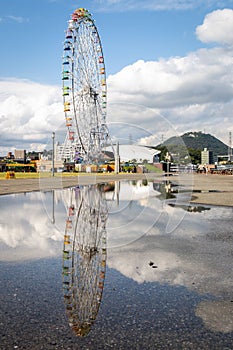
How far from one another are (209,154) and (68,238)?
161772mm

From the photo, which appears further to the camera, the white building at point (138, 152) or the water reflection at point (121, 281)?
the white building at point (138, 152)

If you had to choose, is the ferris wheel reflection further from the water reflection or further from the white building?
the white building

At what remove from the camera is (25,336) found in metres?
3.02

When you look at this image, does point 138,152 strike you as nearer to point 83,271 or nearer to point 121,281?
point 83,271

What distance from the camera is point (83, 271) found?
470 cm

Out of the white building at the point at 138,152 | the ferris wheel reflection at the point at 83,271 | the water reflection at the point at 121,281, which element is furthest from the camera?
the white building at the point at 138,152

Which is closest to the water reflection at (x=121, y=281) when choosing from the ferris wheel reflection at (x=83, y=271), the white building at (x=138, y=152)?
the ferris wheel reflection at (x=83, y=271)

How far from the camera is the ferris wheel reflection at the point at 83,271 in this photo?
11.3 feet

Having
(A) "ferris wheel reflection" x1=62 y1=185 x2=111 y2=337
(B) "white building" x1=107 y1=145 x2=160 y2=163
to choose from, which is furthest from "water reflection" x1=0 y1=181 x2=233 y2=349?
(B) "white building" x1=107 y1=145 x2=160 y2=163

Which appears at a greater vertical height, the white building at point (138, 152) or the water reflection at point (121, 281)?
the white building at point (138, 152)

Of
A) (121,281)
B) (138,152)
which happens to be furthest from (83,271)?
(138,152)

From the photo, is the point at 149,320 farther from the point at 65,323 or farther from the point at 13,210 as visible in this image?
the point at 13,210

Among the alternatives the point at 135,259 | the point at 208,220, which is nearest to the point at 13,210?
the point at 208,220

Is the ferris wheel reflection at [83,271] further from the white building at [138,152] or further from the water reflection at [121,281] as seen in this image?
the white building at [138,152]
